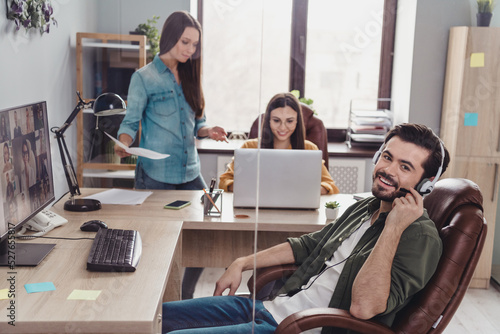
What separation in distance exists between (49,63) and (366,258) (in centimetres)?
104

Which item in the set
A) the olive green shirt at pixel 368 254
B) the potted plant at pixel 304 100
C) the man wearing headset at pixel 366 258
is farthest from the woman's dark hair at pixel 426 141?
the potted plant at pixel 304 100

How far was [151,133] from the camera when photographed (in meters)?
1.47

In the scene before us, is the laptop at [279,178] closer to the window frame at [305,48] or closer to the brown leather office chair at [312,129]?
the brown leather office chair at [312,129]

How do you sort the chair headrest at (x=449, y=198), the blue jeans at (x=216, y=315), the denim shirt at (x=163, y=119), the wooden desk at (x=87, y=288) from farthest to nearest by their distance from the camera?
the denim shirt at (x=163, y=119), the blue jeans at (x=216, y=315), the chair headrest at (x=449, y=198), the wooden desk at (x=87, y=288)

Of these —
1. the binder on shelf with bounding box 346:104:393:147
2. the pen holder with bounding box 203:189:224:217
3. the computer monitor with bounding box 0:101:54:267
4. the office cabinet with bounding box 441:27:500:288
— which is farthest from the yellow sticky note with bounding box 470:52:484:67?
the computer monitor with bounding box 0:101:54:267

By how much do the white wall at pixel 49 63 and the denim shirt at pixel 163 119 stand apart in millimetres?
182

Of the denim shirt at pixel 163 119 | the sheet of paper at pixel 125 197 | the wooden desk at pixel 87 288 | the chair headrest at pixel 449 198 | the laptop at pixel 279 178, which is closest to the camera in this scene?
the wooden desk at pixel 87 288

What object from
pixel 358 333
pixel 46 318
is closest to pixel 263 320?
pixel 358 333

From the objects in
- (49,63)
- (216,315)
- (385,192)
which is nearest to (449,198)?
(385,192)

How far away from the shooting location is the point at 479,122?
1501 millimetres

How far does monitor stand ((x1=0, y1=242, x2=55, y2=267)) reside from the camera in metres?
1.11

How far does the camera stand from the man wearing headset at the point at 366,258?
105 cm

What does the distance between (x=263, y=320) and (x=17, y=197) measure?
2.31ft

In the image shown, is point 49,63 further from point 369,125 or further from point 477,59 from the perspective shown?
point 477,59
